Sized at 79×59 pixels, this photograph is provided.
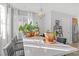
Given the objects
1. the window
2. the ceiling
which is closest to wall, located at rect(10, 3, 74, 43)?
the ceiling

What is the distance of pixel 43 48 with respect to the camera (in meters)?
1.34

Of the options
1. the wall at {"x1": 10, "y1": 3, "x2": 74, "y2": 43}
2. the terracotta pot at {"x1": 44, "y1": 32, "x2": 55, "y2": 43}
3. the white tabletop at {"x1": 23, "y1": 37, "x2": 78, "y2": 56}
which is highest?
the wall at {"x1": 10, "y1": 3, "x2": 74, "y2": 43}

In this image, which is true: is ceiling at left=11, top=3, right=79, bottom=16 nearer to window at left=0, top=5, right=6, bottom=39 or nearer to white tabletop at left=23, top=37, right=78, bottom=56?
window at left=0, top=5, right=6, bottom=39

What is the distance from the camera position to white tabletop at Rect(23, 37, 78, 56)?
1.17 metres

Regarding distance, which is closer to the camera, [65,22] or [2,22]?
[2,22]

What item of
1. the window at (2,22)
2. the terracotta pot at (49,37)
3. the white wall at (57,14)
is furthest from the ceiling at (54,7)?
the terracotta pot at (49,37)

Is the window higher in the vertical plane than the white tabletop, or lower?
higher

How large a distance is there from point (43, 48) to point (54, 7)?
370mm

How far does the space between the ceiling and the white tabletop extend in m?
0.31

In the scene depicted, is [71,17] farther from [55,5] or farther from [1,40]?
[1,40]

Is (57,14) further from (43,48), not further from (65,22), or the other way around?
(43,48)

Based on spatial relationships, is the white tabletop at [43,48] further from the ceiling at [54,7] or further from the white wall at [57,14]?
the ceiling at [54,7]

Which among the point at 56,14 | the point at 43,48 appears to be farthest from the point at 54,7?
the point at 43,48

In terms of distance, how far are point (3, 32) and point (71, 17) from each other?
2.06 ft
